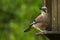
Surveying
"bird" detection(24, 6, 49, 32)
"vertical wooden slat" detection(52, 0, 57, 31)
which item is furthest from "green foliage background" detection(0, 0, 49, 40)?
"vertical wooden slat" detection(52, 0, 57, 31)

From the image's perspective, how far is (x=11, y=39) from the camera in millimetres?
6273

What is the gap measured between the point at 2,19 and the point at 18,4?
50 centimetres

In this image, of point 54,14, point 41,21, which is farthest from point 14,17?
point 54,14

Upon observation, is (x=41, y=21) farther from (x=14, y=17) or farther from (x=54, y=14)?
(x=14, y=17)

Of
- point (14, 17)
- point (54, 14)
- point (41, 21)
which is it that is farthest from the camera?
point (14, 17)

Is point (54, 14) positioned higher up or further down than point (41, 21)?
higher up

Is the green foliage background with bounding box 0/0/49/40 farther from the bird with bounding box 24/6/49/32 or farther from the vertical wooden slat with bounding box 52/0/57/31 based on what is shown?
the vertical wooden slat with bounding box 52/0/57/31

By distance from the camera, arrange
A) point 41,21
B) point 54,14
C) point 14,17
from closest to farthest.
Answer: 1. point 54,14
2. point 41,21
3. point 14,17

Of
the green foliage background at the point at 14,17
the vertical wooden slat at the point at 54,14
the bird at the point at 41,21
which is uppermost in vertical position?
the vertical wooden slat at the point at 54,14

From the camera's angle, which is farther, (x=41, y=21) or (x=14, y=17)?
(x=14, y=17)

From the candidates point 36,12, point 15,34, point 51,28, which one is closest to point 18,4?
point 15,34

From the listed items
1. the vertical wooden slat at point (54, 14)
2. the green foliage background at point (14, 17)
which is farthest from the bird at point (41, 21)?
the green foliage background at point (14, 17)

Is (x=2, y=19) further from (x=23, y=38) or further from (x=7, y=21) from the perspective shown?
(x=23, y=38)

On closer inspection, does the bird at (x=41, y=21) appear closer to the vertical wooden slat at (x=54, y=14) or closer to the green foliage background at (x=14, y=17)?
the vertical wooden slat at (x=54, y=14)
